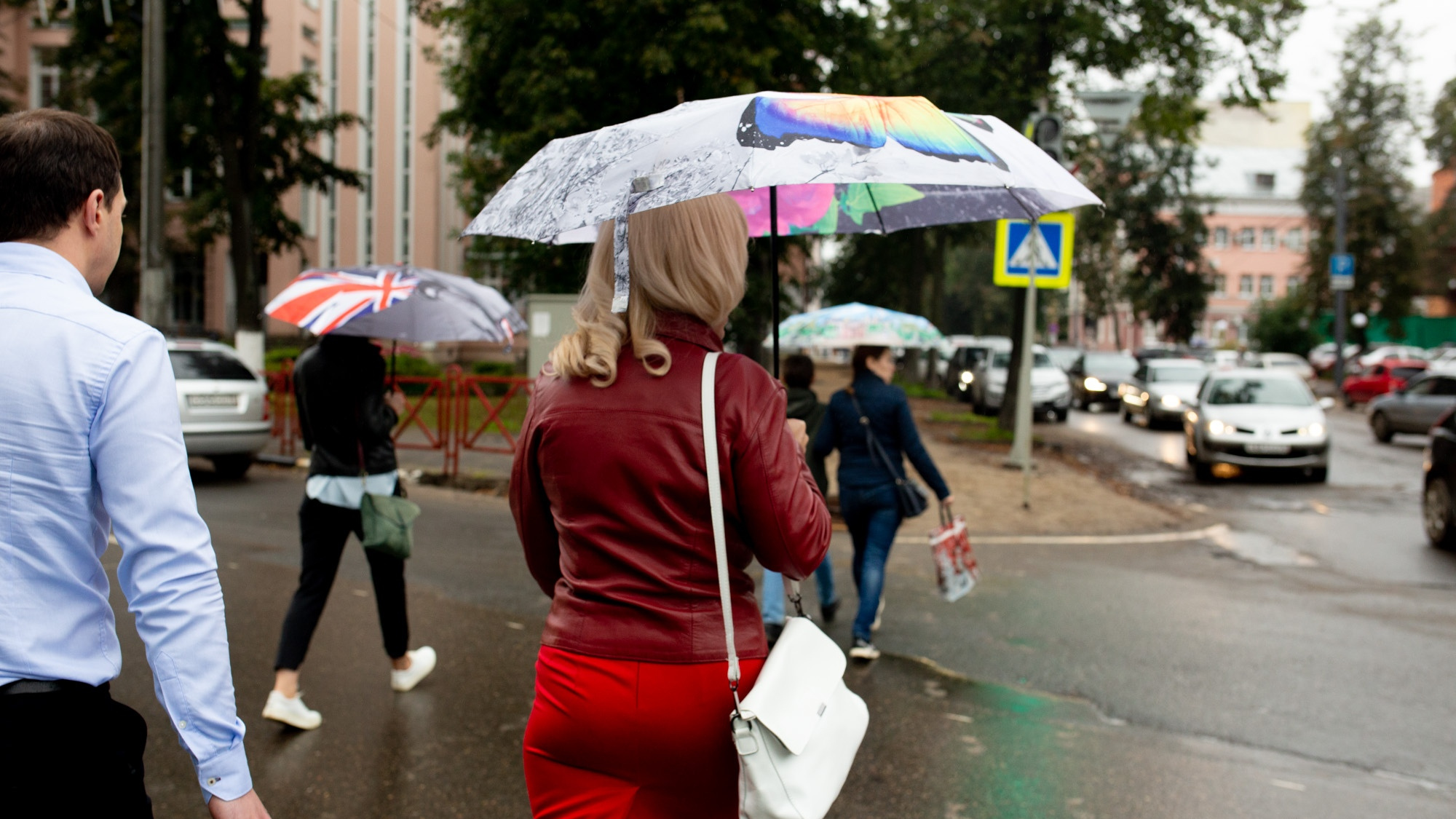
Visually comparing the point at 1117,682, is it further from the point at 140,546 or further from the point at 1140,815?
the point at 140,546

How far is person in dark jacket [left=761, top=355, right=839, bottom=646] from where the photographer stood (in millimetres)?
6566

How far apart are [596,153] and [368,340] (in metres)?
2.91

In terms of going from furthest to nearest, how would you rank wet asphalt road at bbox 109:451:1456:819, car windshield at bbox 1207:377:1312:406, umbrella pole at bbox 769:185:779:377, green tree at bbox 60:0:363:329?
green tree at bbox 60:0:363:329 < car windshield at bbox 1207:377:1312:406 < wet asphalt road at bbox 109:451:1456:819 < umbrella pole at bbox 769:185:779:377

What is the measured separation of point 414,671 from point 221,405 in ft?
27.1

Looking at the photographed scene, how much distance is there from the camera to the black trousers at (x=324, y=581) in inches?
188

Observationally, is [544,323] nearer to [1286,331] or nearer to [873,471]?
[873,471]

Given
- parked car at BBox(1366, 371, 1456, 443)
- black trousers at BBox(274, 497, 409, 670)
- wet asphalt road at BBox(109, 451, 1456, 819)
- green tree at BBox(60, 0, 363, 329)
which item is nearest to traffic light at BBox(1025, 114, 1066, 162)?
wet asphalt road at BBox(109, 451, 1456, 819)

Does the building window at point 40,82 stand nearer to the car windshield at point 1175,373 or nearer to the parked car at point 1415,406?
the car windshield at point 1175,373

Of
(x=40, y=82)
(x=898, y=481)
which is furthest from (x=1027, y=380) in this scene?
(x=40, y=82)

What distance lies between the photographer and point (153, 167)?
14.0 metres

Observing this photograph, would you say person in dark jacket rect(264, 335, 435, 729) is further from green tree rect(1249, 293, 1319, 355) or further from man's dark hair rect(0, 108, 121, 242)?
green tree rect(1249, 293, 1319, 355)

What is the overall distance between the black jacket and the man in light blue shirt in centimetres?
305

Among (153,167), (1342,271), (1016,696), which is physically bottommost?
(1016,696)

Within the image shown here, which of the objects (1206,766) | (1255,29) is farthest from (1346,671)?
(1255,29)
